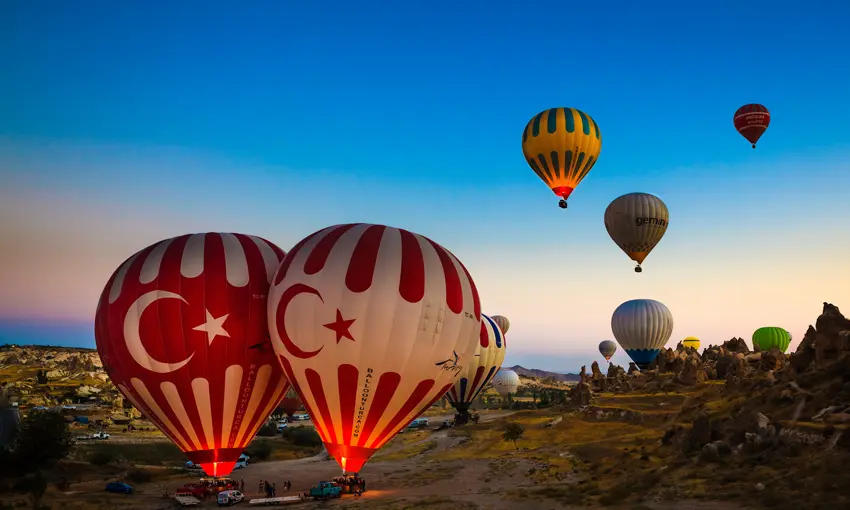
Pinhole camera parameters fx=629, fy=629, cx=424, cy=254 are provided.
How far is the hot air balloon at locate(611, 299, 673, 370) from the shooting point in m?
83.2

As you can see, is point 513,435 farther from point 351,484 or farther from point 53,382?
point 53,382

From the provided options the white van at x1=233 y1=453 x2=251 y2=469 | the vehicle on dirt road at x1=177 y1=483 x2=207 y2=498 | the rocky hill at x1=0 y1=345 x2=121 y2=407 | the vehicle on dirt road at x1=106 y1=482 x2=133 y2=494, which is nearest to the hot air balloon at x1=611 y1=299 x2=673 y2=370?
the white van at x1=233 y1=453 x2=251 y2=469

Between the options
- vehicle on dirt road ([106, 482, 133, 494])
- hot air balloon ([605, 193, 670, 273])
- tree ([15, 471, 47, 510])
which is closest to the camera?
tree ([15, 471, 47, 510])

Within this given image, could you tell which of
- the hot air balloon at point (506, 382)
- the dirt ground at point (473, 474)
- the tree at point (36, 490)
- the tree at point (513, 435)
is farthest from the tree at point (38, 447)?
the hot air balloon at point (506, 382)

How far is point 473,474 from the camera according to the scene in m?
39.2

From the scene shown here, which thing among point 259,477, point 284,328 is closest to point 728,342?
point 259,477

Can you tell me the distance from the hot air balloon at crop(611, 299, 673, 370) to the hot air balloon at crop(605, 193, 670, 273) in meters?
27.3

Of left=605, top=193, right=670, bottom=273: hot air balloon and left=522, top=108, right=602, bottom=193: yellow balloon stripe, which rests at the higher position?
left=522, top=108, right=602, bottom=193: yellow balloon stripe

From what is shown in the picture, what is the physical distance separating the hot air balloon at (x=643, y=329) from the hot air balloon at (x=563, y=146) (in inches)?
1533

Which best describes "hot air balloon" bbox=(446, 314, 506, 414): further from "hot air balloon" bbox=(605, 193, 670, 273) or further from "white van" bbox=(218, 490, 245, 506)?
"white van" bbox=(218, 490, 245, 506)

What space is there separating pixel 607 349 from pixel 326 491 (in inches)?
4734

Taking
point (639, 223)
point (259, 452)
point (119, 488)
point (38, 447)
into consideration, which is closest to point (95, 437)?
point (259, 452)

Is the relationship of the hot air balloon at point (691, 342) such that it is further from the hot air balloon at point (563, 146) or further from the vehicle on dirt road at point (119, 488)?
the vehicle on dirt road at point (119, 488)

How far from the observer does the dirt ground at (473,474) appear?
2933 cm
